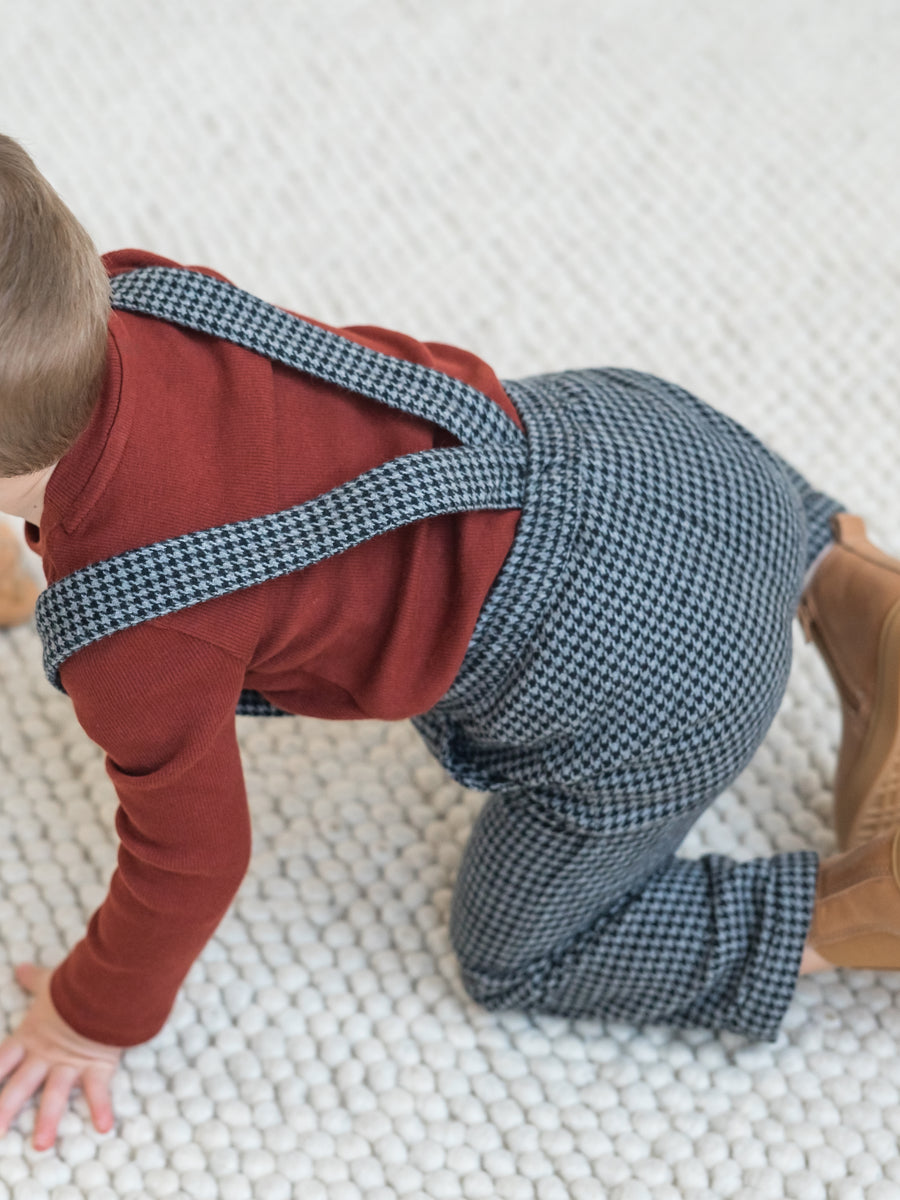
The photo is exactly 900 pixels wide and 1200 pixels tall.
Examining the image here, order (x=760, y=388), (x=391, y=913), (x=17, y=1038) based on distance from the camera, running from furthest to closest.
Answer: (x=760, y=388) → (x=391, y=913) → (x=17, y=1038)

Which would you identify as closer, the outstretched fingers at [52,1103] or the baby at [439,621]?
the baby at [439,621]

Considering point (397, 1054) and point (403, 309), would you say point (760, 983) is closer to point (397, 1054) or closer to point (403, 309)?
point (397, 1054)

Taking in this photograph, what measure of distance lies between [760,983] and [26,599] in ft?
1.96

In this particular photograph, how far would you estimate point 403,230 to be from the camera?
126 cm

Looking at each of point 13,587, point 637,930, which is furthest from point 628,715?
point 13,587

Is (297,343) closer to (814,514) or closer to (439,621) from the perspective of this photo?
(439,621)

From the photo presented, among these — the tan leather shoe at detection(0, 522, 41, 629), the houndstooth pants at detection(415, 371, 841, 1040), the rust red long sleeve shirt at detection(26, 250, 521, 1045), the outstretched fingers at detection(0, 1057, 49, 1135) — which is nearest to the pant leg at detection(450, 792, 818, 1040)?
the houndstooth pants at detection(415, 371, 841, 1040)

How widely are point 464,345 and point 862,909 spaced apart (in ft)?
2.11

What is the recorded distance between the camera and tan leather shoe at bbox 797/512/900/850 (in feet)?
2.61

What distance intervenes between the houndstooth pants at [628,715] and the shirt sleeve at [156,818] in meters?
0.14

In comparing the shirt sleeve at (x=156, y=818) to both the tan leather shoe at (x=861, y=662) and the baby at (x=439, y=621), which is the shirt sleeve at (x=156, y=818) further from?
the tan leather shoe at (x=861, y=662)

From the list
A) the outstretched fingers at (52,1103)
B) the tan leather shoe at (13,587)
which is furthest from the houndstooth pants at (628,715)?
the tan leather shoe at (13,587)

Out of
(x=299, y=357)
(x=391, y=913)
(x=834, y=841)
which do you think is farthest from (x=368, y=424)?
(x=834, y=841)

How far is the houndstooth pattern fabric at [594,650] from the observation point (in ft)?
1.99
